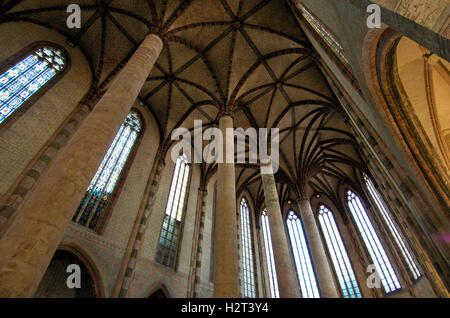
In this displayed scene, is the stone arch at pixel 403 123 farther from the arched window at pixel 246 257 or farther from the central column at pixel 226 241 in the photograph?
the arched window at pixel 246 257

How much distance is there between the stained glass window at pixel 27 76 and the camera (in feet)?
23.8

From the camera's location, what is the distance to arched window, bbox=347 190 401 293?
45.6ft

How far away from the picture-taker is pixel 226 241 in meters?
5.71

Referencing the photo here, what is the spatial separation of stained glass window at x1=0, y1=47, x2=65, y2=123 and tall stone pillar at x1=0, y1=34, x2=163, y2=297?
203 inches

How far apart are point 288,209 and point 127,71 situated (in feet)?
59.6

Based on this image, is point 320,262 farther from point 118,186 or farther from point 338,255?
point 118,186

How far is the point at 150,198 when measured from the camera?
35.3 ft

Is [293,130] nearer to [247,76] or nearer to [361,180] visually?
[247,76]

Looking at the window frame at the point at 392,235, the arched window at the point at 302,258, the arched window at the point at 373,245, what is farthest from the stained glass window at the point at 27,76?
the arched window at the point at 373,245

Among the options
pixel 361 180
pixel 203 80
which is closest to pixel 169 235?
pixel 203 80

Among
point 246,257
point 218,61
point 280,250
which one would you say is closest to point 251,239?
point 246,257

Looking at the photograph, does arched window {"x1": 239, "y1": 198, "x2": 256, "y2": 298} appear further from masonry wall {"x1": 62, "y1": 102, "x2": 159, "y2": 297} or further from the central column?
the central column

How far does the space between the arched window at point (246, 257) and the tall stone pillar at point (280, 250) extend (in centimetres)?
546
